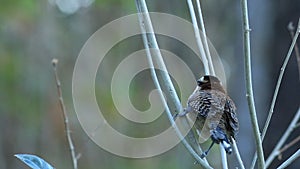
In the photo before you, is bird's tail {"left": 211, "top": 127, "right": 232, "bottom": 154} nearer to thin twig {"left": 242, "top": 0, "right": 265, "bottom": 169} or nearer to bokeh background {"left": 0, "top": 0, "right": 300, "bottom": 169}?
thin twig {"left": 242, "top": 0, "right": 265, "bottom": 169}

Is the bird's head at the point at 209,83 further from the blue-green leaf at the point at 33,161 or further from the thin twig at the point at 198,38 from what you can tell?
the blue-green leaf at the point at 33,161

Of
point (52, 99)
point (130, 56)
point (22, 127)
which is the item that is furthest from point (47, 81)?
point (130, 56)

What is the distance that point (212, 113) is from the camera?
1.00 metres

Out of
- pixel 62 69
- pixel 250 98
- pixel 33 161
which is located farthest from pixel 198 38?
pixel 62 69

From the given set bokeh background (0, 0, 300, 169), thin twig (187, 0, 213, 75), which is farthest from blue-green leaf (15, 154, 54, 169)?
bokeh background (0, 0, 300, 169)

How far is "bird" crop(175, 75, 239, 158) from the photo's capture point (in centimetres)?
98

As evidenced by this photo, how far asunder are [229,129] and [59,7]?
152 inches

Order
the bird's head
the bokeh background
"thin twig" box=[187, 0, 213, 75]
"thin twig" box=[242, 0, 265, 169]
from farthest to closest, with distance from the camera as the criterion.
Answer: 1. the bokeh background
2. "thin twig" box=[187, 0, 213, 75]
3. the bird's head
4. "thin twig" box=[242, 0, 265, 169]

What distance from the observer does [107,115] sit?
15.3 feet

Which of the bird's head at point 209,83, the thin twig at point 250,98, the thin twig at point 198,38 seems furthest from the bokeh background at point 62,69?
the thin twig at point 250,98

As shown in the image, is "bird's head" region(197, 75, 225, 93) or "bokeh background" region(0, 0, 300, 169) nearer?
"bird's head" region(197, 75, 225, 93)

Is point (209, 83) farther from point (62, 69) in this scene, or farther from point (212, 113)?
point (62, 69)

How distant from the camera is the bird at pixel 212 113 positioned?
0.98m

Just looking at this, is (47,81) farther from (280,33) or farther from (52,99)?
(280,33)
